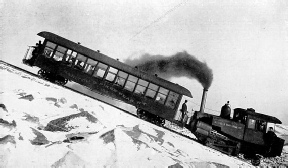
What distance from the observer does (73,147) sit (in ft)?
18.8

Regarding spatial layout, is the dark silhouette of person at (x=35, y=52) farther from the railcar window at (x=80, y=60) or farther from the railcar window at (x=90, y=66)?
the railcar window at (x=90, y=66)

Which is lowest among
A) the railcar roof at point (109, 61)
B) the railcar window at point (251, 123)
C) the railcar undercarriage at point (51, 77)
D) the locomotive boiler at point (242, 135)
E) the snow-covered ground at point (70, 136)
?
the snow-covered ground at point (70, 136)

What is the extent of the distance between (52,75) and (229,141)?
11.3m

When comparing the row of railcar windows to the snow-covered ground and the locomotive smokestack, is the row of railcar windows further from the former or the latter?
the locomotive smokestack

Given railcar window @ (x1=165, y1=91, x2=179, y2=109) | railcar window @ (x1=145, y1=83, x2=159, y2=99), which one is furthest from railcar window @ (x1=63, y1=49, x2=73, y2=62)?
railcar window @ (x1=165, y1=91, x2=179, y2=109)

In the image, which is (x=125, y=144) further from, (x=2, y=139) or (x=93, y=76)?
(x=93, y=76)

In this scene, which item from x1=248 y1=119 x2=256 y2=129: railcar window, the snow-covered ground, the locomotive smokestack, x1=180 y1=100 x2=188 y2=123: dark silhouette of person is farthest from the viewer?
the locomotive smokestack

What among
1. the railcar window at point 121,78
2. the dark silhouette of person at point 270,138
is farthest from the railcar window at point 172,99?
the dark silhouette of person at point 270,138

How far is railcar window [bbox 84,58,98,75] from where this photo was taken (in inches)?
464

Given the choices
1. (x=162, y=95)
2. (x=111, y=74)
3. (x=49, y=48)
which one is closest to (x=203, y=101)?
(x=162, y=95)

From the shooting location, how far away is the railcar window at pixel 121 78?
11.7 m

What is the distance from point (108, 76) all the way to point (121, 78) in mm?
803

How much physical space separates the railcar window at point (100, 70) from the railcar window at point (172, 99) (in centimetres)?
422

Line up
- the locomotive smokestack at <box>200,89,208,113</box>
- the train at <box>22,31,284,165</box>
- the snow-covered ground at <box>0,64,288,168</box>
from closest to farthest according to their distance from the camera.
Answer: the snow-covered ground at <box>0,64,288,168</box>, the train at <box>22,31,284,165</box>, the locomotive smokestack at <box>200,89,208,113</box>
